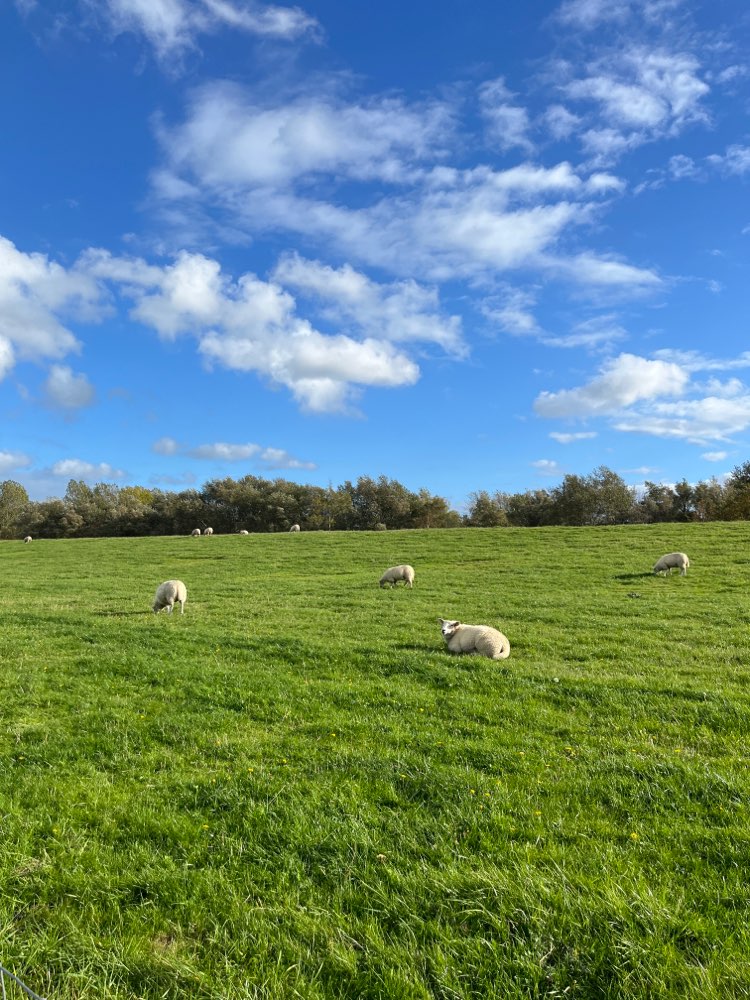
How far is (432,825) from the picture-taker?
18.9ft

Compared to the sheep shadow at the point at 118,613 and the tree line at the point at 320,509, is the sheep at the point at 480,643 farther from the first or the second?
the tree line at the point at 320,509

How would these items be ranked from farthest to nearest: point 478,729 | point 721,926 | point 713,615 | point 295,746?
point 713,615
point 478,729
point 295,746
point 721,926

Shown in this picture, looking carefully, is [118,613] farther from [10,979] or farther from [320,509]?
[320,509]

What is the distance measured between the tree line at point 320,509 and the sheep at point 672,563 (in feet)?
182

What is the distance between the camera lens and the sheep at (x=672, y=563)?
29312mm

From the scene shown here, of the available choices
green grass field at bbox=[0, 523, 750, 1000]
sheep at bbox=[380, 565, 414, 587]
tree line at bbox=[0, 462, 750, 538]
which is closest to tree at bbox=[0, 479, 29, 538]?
tree line at bbox=[0, 462, 750, 538]

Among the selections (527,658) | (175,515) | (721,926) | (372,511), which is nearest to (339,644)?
(527,658)

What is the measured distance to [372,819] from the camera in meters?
5.90

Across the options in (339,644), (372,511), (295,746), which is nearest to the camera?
(295,746)

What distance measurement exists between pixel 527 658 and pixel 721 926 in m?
9.51

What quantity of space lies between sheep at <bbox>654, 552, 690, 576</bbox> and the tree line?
55559mm

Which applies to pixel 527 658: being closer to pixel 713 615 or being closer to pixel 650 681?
pixel 650 681

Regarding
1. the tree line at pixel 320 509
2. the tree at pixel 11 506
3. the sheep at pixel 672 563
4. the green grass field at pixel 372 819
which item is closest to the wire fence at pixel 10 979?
the green grass field at pixel 372 819

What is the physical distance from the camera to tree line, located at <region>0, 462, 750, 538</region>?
280ft
